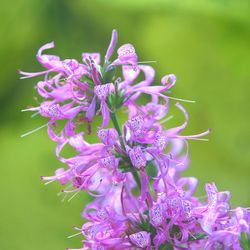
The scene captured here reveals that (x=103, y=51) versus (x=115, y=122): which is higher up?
(x=115, y=122)

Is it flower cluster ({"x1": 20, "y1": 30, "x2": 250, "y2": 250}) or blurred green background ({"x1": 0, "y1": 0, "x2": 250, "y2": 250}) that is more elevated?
flower cluster ({"x1": 20, "y1": 30, "x2": 250, "y2": 250})

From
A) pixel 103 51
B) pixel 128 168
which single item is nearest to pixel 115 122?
pixel 128 168

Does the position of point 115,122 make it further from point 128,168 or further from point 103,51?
point 103,51

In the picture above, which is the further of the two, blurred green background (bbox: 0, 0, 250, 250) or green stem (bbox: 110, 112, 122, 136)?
blurred green background (bbox: 0, 0, 250, 250)

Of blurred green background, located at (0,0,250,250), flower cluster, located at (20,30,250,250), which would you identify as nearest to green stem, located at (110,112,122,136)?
flower cluster, located at (20,30,250,250)

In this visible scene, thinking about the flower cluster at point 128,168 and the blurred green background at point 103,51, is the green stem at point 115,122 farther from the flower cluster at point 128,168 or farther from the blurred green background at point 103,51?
the blurred green background at point 103,51

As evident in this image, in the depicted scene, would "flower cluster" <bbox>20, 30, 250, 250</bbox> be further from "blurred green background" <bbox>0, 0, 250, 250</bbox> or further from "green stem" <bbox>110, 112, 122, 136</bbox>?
"blurred green background" <bbox>0, 0, 250, 250</bbox>

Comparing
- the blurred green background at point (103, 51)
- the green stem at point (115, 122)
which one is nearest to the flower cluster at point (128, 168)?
the green stem at point (115, 122)
